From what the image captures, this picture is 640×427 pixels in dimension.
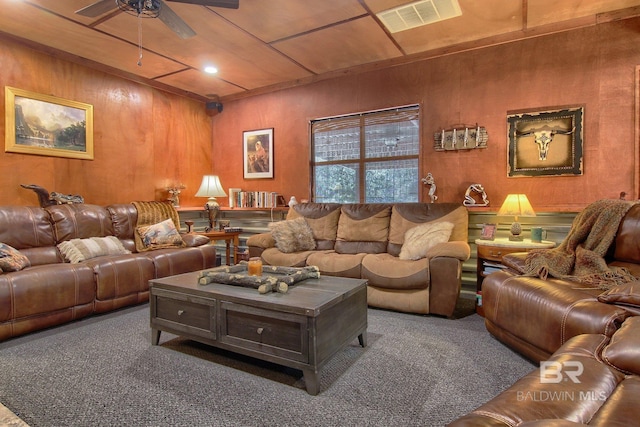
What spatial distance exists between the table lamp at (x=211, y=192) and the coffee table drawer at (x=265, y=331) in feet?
10.3

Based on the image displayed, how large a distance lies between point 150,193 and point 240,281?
10.5ft

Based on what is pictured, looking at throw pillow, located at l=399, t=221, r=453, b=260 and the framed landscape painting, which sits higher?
the framed landscape painting

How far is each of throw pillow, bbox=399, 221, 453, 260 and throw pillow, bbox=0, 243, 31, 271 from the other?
3.25 meters

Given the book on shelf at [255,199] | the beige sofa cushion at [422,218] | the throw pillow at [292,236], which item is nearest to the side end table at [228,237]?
the book on shelf at [255,199]

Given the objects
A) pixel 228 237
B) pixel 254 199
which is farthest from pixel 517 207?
pixel 228 237

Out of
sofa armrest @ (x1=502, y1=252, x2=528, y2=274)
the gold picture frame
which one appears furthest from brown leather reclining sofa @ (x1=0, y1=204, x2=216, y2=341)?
sofa armrest @ (x1=502, y1=252, x2=528, y2=274)

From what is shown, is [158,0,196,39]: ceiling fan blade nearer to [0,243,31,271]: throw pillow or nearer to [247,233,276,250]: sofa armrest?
[247,233,276,250]: sofa armrest

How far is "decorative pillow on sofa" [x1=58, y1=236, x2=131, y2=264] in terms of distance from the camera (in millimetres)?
3301

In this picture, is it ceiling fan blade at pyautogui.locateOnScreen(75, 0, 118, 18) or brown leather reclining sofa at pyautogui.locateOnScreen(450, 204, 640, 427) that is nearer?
brown leather reclining sofa at pyautogui.locateOnScreen(450, 204, 640, 427)

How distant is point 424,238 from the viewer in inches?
131

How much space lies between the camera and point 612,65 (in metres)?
3.26

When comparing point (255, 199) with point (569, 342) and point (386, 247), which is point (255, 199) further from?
point (569, 342)

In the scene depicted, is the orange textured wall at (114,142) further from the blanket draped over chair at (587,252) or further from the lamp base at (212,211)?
the blanket draped over chair at (587,252)

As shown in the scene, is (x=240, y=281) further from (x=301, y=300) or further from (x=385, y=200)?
(x=385, y=200)
